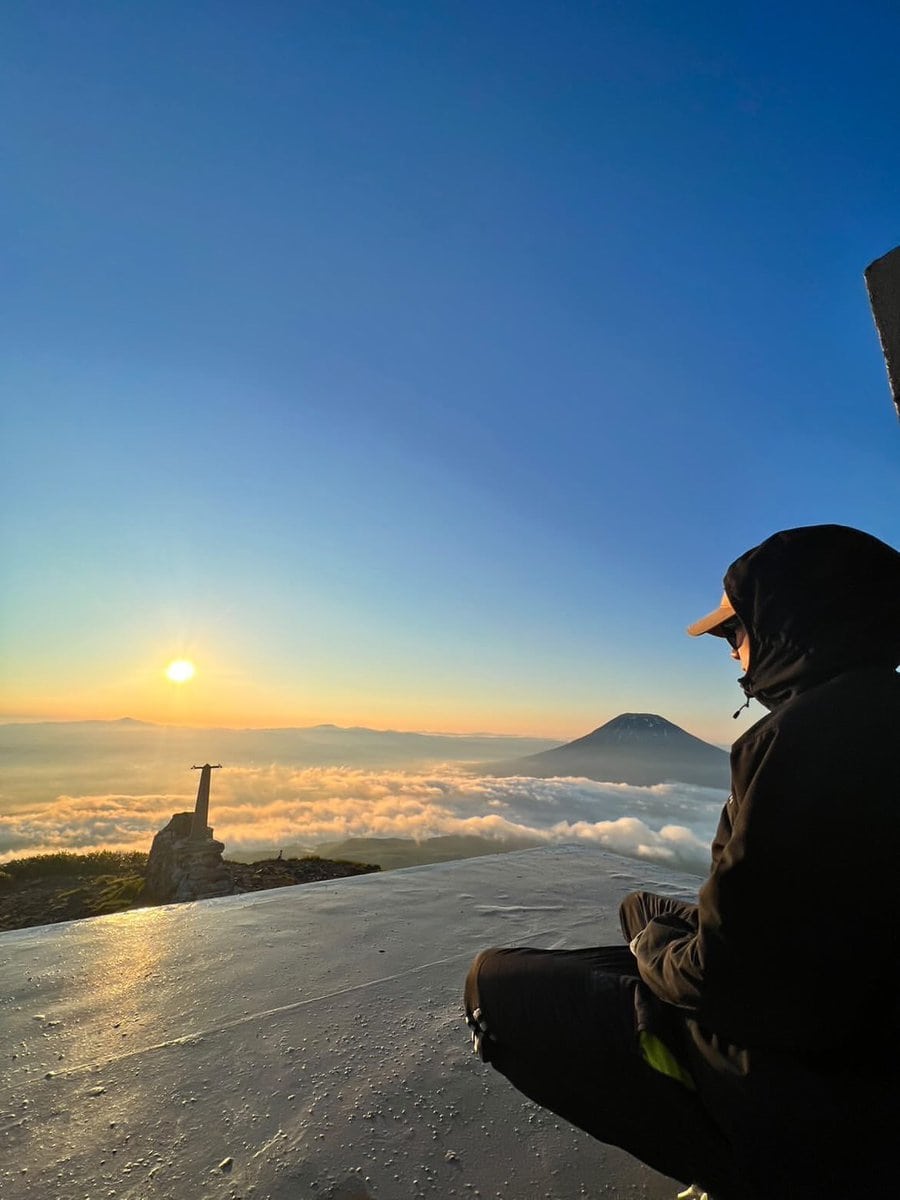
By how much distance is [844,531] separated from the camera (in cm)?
110

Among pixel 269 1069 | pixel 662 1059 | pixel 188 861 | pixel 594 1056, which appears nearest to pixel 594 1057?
pixel 594 1056

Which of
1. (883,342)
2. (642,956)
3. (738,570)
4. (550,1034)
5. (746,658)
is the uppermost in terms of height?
(883,342)

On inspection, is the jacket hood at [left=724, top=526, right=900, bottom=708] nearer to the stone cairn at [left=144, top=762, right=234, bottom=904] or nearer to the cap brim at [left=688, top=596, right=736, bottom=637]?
the cap brim at [left=688, top=596, right=736, bottom=637]

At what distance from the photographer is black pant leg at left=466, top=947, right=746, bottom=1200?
1.06m

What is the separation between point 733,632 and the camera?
137 centimetres

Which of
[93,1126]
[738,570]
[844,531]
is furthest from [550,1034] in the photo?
[93,1126]

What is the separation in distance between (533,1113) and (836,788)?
1403 millimetres

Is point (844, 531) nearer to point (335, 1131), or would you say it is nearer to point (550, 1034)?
point (550, 1034)

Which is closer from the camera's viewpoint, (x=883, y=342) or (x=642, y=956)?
(x=642, y=956)

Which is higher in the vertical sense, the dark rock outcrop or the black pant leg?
the black pant leg

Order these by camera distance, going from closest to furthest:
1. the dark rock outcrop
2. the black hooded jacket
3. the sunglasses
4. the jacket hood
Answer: the black hooded jacket → the jacket hood → the sunglasses → the dark rock outcrop

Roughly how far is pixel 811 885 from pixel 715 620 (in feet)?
2.23

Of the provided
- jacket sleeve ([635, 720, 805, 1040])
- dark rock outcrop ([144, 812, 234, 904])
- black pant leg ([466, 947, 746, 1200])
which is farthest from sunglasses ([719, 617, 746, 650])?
dark rock outcrop ([144, 812, 234, 904])

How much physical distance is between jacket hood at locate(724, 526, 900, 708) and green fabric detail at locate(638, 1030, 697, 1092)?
650 millimetres
